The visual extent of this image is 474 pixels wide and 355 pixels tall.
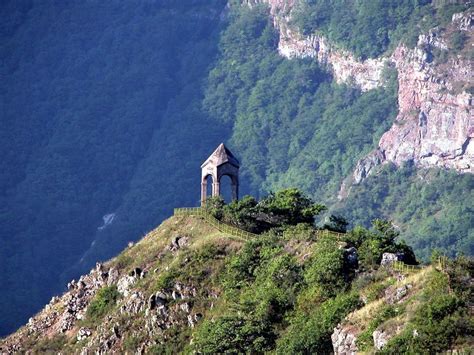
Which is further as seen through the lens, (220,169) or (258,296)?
(220,169)

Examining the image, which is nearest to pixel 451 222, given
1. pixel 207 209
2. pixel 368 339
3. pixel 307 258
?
pixel 207 209

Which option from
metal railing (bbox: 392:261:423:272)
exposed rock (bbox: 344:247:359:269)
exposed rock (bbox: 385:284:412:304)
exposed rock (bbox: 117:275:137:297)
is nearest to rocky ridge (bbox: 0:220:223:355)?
exposed rock (bbox: 117:275:137:297)

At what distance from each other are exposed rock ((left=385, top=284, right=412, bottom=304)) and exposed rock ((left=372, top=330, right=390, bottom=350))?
11.5ft


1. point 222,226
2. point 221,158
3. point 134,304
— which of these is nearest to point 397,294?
point 134,304

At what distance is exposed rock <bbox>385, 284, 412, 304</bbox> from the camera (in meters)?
78.4

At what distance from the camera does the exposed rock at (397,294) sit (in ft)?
257

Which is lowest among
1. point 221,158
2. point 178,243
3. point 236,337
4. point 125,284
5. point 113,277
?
point 236,337

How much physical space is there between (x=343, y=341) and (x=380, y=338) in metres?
3.01

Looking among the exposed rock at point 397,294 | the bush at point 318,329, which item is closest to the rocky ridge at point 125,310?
the bush at point 318,329

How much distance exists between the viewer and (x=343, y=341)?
253 feet

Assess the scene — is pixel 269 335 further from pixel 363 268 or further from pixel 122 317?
pixel 122 317

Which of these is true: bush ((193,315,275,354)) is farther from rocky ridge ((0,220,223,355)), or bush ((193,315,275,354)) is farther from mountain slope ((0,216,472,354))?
rocky ridge ((0,220,223,355))

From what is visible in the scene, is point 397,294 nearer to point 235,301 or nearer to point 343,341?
point 343,341

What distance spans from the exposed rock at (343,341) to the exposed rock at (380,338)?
1.33m
